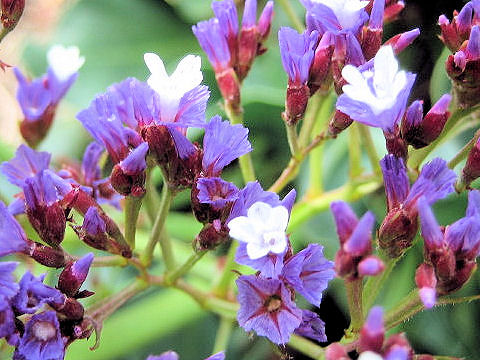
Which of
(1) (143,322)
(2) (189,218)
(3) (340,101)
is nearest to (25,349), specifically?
(3) (340,101)

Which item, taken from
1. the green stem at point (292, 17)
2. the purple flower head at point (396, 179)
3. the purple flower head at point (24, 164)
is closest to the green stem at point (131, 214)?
the purple flower head at point (24, 164)

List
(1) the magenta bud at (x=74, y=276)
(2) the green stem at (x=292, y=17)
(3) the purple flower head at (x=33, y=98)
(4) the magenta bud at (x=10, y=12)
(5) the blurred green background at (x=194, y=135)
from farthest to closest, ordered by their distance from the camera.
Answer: (5) the blurred green background at (x=194, y=135) → (2) the green stem at (x=292, y=17) → (3) the purple flower head at (x=33, y=98) → (4) the magenta bud at (x=10, y=12) → (1) the magenta bud at (x=74, y=276)

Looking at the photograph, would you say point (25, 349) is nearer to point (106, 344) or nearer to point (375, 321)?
point (375, 321)

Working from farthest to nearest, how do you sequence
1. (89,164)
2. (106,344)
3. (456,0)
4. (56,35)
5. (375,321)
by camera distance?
(56,35) → (456,0) → (106,344) → (89,164) → (375,321)

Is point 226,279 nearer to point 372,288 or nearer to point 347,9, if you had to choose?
point 372,288

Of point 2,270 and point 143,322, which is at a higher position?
point 2,270

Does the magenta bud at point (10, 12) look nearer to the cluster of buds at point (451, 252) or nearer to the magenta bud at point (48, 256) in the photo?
the magenta bud at point (48, 256)

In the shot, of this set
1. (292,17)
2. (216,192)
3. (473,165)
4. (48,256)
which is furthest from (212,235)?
(292,17)
